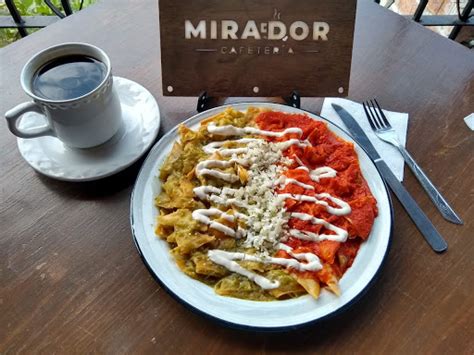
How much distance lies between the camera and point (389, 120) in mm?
1254

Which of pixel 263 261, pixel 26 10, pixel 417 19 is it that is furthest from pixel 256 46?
pixel 26 10

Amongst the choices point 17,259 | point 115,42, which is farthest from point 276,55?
point 17,259

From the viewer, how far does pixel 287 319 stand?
85cm

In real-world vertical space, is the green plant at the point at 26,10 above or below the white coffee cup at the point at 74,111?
below

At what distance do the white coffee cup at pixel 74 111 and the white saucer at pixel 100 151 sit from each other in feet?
0.10

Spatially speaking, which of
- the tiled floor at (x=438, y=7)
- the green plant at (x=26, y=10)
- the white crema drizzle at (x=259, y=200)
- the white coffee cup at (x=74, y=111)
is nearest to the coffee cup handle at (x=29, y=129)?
the white coffee cup at (x=74, y=111)

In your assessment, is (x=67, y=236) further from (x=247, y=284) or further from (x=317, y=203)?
(x=317, y=203)

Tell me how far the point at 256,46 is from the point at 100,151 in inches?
18.3

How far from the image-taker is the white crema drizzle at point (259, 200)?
0.93 meters

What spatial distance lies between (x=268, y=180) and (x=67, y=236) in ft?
1.50

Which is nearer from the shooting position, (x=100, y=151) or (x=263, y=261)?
(x=263, y=261)

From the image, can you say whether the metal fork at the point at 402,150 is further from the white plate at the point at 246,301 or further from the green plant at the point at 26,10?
the green plant at the point at 26,10

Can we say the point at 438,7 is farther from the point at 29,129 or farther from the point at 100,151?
the point at 29,129

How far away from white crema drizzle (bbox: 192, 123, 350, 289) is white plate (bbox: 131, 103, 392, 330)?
5cm
